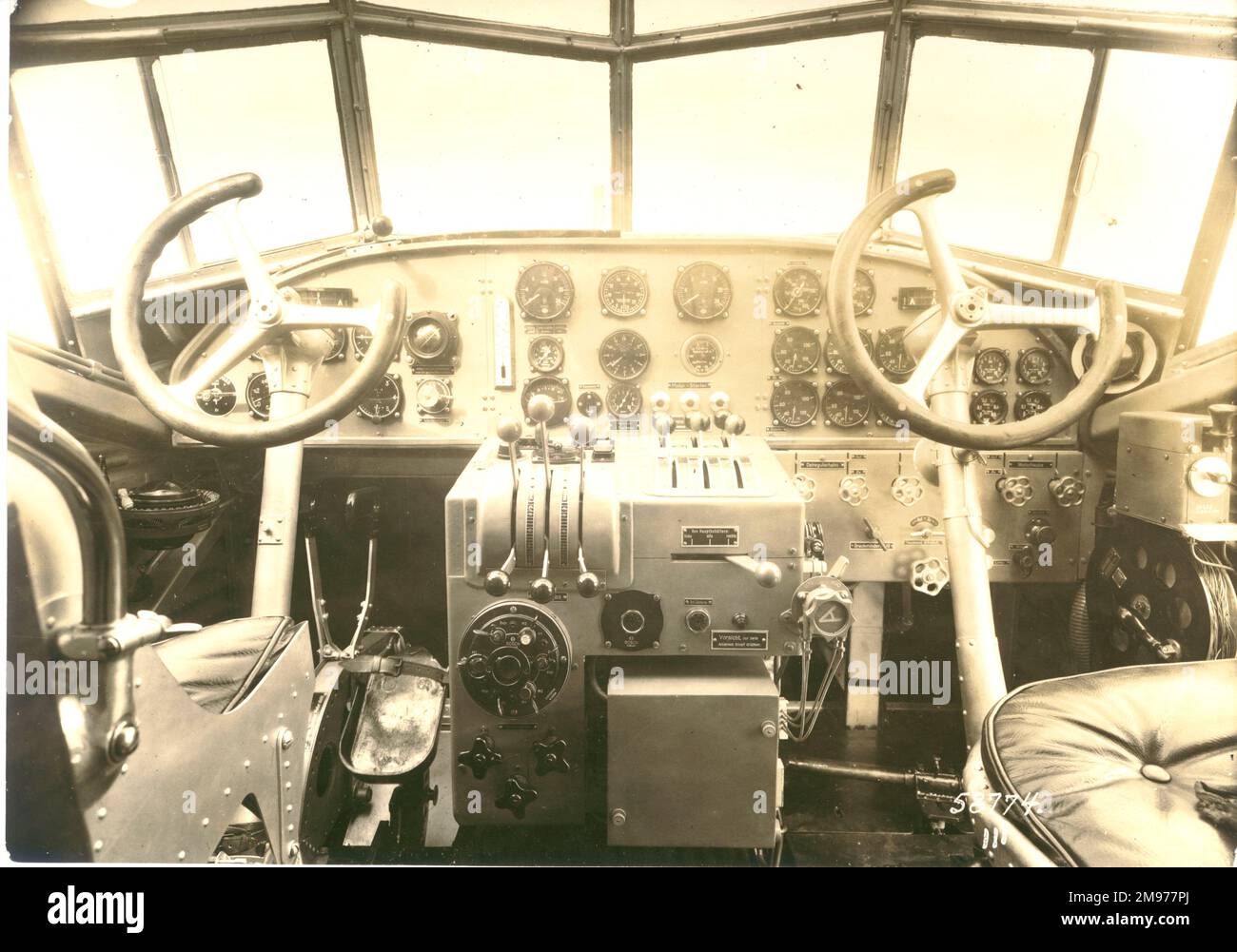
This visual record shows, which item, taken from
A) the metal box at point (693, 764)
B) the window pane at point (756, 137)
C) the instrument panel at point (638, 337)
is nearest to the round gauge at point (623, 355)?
the instrument panel at point (638, 337)

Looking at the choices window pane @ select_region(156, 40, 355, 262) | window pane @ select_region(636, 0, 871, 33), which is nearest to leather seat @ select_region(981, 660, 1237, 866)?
window pane @ select_region(636, 0, 871, 33)

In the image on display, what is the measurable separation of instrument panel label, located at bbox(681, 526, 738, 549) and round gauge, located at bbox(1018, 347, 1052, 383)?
1348 millimetres

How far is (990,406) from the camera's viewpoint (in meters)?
2.35

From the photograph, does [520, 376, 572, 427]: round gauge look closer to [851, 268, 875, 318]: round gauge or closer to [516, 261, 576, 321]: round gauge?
[516, 261, 576, 321]: round gauge

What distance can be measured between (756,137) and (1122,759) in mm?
1697

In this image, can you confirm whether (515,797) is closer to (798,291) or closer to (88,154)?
(798,291)

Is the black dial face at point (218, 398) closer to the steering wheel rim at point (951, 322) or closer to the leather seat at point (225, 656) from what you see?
the leather seat at point (225, 656)

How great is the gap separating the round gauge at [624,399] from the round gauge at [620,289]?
0.75 ft

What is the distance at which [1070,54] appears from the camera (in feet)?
6.51

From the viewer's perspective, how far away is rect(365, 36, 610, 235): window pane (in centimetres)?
215

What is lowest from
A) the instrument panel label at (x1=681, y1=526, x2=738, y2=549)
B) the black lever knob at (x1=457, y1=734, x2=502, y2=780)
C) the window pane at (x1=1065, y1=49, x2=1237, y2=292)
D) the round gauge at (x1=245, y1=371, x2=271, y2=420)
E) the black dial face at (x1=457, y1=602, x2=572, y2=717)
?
the black lever knob at (x1=457, y1=734, x2=502, y2=780)

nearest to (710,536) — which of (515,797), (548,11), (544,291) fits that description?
(515,797)

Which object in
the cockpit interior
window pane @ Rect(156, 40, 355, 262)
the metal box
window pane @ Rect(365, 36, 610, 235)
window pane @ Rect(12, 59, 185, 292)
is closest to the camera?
the cockpit interior
